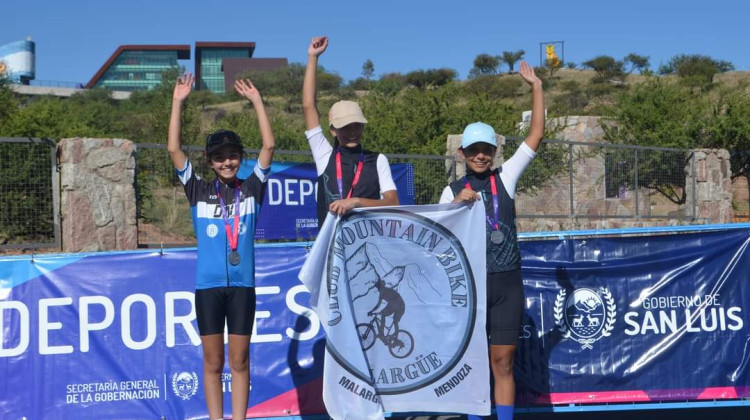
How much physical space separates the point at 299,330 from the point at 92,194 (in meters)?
6.00

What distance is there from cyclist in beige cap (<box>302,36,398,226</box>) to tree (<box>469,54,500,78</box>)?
266ft

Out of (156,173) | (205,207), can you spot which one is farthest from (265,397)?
(156,173)

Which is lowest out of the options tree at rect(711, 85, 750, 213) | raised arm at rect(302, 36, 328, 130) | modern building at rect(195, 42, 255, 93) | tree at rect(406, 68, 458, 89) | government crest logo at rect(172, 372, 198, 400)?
government crest logo at rect(172, 372, 198, 400)

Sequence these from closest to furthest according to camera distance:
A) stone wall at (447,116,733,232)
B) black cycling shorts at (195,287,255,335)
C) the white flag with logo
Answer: black cycling shorts at (195,287,255,335) < the white flag with logo < stone wall at (447,116,733,232)

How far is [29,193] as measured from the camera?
11141 millimetres

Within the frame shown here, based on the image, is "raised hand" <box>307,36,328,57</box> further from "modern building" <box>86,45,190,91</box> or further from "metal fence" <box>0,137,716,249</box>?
"modern building" <box>86,45,190,91</box>

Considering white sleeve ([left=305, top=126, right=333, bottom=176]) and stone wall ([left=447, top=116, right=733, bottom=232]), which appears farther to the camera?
stone wall ([left=447, top=116, right=733, bottom=232])

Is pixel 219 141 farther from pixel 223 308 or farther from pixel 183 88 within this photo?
pixel 223 308

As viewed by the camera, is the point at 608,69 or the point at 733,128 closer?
the point at 733,128

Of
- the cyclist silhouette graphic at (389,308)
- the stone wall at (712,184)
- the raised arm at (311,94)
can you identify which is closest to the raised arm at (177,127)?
the raised arm at (311,94)

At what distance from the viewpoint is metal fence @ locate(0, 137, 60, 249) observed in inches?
431

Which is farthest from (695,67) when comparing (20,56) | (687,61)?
(20,56)

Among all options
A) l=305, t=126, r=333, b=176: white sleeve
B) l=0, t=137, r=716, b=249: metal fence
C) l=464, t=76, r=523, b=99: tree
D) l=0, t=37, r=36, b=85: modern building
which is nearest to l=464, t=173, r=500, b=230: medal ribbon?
l=305, t=126, r=333, b=176: white sleeve

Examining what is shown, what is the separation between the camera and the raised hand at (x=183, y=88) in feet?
17.4
